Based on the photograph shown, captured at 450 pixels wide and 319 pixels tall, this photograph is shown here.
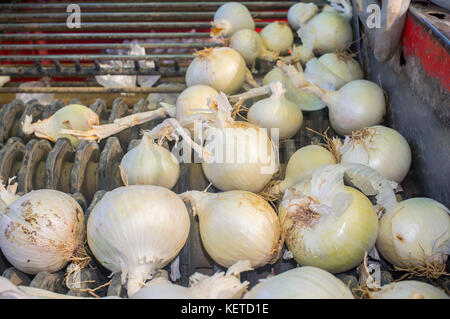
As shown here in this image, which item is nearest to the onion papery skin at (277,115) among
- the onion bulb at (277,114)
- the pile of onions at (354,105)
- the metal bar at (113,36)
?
the onion bulb at (277,114)

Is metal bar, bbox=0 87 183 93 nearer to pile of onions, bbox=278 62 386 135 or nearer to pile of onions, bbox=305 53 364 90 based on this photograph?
pile of onions, bbox=305 53 364 90

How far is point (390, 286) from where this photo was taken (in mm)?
788

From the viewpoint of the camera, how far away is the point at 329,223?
0.92m

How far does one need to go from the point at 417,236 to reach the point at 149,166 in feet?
2.38

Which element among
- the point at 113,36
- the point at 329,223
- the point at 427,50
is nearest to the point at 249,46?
the point at 113,36

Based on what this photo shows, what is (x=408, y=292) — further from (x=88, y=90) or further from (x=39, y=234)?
(x=88, y=90)

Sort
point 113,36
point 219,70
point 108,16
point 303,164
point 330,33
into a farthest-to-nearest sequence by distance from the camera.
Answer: point 108,16
point 113,36
point 330,33
point 219,70
point 303,164

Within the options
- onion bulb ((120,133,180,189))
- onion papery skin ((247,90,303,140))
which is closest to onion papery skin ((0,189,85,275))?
onion bulb ((120,133,180,189))

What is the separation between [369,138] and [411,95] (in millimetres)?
199

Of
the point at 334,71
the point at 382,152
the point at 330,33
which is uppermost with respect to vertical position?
the point at 330,33

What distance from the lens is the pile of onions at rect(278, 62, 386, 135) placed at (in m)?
1.34

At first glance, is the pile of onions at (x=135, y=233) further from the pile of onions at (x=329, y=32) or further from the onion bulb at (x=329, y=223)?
the pile of onions at (x=329, y=32)

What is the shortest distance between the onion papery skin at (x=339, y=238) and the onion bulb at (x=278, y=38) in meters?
1.16
